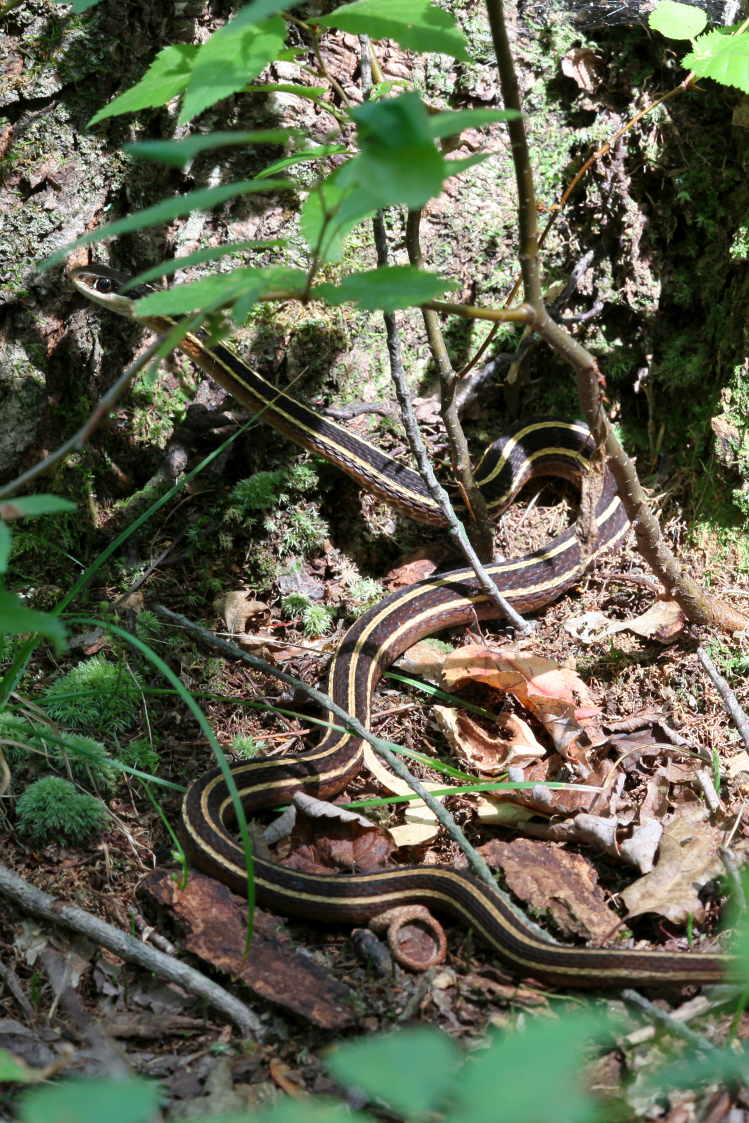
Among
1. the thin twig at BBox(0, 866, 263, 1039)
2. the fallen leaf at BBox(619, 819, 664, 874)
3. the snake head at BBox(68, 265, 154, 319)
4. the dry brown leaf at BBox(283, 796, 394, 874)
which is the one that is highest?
the snake head at BBox(68, 265, 154, 319)

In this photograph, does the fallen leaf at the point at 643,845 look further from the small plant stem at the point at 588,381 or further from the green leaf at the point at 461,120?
the green leaf at the point at 461,120

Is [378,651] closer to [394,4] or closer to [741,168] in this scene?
[394,4]

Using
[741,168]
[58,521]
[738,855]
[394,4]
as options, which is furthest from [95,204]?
[738,855]

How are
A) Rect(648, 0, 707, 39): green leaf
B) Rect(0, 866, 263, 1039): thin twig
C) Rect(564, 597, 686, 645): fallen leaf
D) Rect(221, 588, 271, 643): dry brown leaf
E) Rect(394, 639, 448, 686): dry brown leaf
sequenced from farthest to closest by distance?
Rect(221, 588, 271, 643): dry brown leaf, Rect(394, 639, 448, 686): dry brown leaf, Rect(564, 597, 686, 645): fallen leaf, Rect(648, 0, 707, 39): green leaf, Rect(0, 866, 263, 1039): thin twig

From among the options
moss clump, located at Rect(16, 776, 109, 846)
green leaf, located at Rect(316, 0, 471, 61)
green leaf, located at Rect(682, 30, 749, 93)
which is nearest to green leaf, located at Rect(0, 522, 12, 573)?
A: green leaf, located at Rect(316, 0, 471, 61)

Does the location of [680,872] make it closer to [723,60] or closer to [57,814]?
[57,814]

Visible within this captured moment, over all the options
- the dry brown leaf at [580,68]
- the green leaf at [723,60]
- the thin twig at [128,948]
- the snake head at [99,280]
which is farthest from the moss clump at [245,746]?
the dry brown leaf at [580,68]

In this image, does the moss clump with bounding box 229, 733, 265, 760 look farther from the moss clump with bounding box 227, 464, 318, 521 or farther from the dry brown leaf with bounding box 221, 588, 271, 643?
the moss clump with bounding box 227, 464, 318, 521
